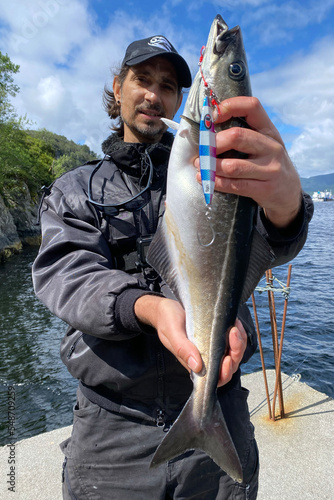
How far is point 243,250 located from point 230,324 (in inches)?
16.9

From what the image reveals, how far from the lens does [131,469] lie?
92.3 inches

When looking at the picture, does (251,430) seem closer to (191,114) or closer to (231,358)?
(231,358)

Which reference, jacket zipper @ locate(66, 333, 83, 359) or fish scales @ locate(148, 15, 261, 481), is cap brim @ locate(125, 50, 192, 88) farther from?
jacket zipper @ locate(66, 333, 83, 359)

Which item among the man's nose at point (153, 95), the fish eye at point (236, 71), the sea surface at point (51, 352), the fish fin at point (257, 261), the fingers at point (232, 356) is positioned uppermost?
the man's nose at point (153, 95)

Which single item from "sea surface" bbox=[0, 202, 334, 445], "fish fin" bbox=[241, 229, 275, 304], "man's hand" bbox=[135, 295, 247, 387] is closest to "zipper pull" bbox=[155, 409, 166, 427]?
"man's hand" bbox=[135, 295, 247, 387]

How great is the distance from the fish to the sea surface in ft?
23.6

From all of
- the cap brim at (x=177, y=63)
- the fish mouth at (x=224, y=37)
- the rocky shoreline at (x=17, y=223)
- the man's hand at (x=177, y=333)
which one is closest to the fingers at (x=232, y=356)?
the man's hand at (x=177, y=333)

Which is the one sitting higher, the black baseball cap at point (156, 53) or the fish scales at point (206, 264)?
the black baseball cap at point (156, 53)

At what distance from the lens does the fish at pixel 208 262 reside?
1988 mm

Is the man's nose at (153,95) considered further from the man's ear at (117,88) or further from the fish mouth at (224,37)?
the fish mouth at (224,37)

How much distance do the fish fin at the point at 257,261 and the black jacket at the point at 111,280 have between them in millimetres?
43

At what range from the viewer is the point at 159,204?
2.77 meters

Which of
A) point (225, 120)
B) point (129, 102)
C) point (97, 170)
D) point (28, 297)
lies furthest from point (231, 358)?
point (28, 297)

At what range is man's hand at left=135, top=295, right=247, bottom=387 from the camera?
1.79 meters
